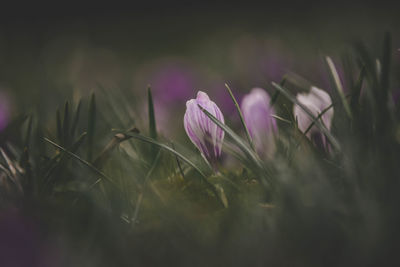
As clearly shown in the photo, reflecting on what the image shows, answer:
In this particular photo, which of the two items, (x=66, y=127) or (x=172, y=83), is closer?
(x=66, y=127)

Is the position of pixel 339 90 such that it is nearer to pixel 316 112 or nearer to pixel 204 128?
pixel 316 112

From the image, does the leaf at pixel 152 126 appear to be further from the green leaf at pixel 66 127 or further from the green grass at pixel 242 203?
the green leaf at pixel 66 127

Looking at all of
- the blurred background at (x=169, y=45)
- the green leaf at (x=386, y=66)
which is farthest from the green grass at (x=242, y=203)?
the blurred background at (x=169, y=45)

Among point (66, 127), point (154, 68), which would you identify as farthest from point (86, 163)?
point (154, 68)

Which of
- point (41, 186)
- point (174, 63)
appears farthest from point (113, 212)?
point (174, 63)

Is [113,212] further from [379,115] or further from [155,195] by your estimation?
[379,115]

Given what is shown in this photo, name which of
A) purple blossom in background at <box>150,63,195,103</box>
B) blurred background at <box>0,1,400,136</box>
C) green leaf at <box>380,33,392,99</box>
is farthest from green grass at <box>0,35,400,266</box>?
purple blossom in background at <box>150,63,195,103</box>
